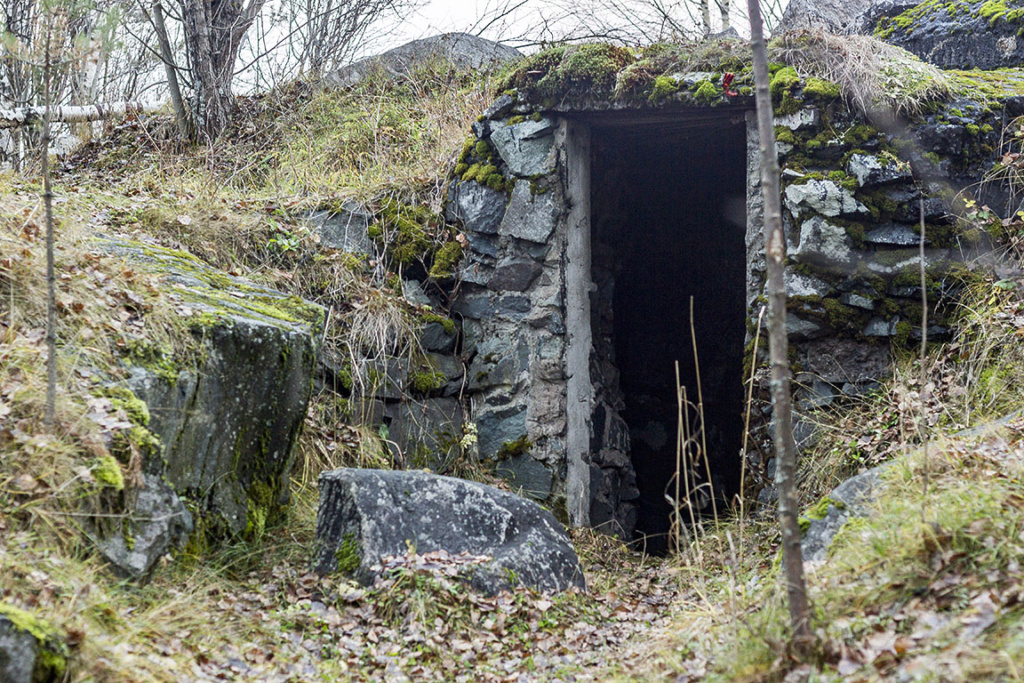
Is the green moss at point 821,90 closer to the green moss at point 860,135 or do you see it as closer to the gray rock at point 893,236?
the green moss at point 860,135

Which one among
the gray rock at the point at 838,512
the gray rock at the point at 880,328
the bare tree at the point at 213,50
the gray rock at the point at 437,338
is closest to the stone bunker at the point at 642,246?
the gray rock at the point at 880,328

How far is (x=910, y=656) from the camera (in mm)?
2270

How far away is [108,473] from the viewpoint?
314 centimetres

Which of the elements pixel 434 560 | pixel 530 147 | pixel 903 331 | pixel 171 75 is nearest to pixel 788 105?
pixel 903 331

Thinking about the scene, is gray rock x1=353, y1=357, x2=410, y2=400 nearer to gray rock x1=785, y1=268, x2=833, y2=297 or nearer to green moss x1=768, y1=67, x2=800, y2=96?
gray rock x1=785, y1=268, x2=833, y2=297

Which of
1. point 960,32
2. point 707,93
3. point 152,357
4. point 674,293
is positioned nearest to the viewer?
point 152,357

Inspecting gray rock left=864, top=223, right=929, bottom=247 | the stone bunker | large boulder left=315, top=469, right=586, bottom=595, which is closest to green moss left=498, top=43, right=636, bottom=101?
the stone bunker

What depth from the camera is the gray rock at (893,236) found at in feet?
15.3

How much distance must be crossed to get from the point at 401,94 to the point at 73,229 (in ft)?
13.3

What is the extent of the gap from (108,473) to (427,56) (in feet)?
20.6

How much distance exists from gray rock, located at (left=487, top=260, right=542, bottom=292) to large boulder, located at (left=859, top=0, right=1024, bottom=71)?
324 centimetres

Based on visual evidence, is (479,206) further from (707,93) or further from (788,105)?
(788,105)

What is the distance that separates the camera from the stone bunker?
471 cm

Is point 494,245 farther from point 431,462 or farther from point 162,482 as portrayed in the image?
point 162,482
